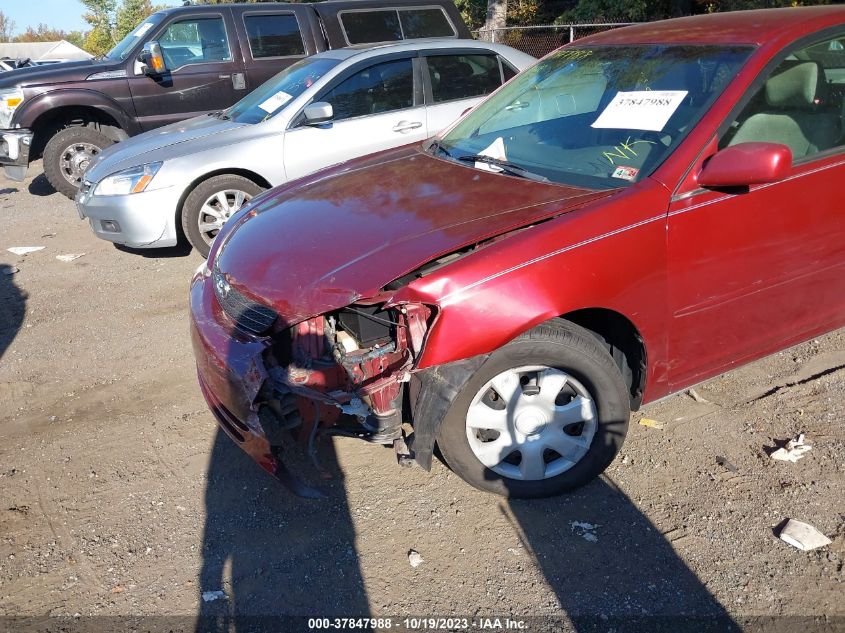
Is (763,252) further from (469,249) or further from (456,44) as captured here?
(456,44)

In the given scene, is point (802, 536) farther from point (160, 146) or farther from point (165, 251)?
point (165, 251)

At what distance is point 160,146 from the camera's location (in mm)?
6000

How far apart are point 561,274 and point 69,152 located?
7.78 m

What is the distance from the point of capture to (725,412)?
3.51 meters

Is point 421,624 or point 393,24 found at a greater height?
point 393,24

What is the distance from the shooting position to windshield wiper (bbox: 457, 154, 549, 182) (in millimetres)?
3123

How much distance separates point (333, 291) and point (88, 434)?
194cm

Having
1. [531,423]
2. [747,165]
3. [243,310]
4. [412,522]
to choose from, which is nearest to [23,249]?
[243,310]

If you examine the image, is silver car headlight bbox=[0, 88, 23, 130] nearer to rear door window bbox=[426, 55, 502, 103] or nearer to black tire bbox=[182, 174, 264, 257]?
black tire bbox=[182, 174, 264, 257]

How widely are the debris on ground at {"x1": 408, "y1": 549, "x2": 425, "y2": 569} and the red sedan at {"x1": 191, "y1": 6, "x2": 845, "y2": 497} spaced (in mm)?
373

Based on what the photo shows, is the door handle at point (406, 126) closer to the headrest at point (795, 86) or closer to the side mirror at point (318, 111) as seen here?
the side mirror at point (318, 111)

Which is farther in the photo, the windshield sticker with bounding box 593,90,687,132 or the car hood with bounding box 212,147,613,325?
the windshield sticker with bounding box 593,90,687,132

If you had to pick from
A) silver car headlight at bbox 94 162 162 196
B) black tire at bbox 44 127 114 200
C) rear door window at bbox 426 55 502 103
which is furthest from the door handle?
black tire at bbox 44 127 114 200

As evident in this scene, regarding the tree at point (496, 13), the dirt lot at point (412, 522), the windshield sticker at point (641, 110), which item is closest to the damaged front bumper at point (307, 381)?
the dirt lot at point (412, 522)
